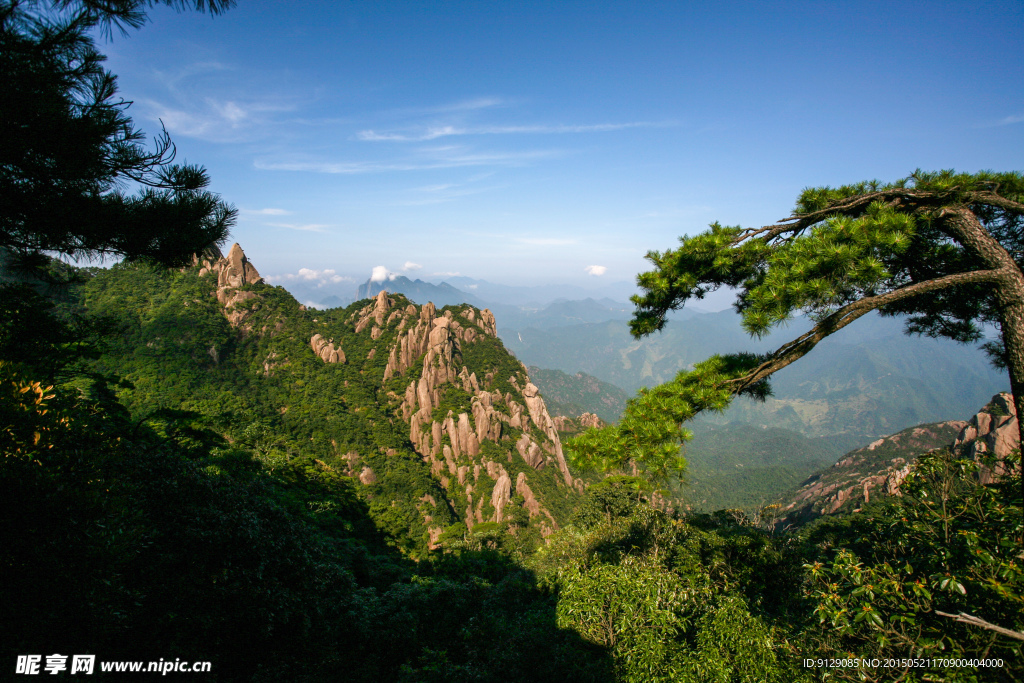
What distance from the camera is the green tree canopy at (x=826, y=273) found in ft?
9.14

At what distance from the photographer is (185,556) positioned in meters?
5.03

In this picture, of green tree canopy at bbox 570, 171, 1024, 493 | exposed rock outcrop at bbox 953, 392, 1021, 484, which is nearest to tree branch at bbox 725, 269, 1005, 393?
green tree canopy at bbox 570, 171, 1024, 493

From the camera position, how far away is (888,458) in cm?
6912

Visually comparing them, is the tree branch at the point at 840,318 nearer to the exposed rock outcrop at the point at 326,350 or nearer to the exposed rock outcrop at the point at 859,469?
the exposed rock outcrop at the point at 326,350

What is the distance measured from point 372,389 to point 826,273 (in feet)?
168

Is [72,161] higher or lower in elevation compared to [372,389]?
higher

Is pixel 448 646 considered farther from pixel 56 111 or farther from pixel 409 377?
pixel 409 377

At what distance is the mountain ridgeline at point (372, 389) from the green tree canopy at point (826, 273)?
95.6 feet

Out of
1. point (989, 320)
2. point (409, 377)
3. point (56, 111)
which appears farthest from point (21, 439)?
point (409, 377)

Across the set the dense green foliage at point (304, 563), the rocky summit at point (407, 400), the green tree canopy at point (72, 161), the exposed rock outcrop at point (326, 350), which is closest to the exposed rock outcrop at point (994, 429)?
the rocky summit at point (407, 400)

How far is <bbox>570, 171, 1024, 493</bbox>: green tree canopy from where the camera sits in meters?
2.79

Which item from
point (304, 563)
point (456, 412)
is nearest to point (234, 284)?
point (456, 412)

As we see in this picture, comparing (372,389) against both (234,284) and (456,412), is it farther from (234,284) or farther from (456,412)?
(234,284)

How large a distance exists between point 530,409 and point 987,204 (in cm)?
5018
